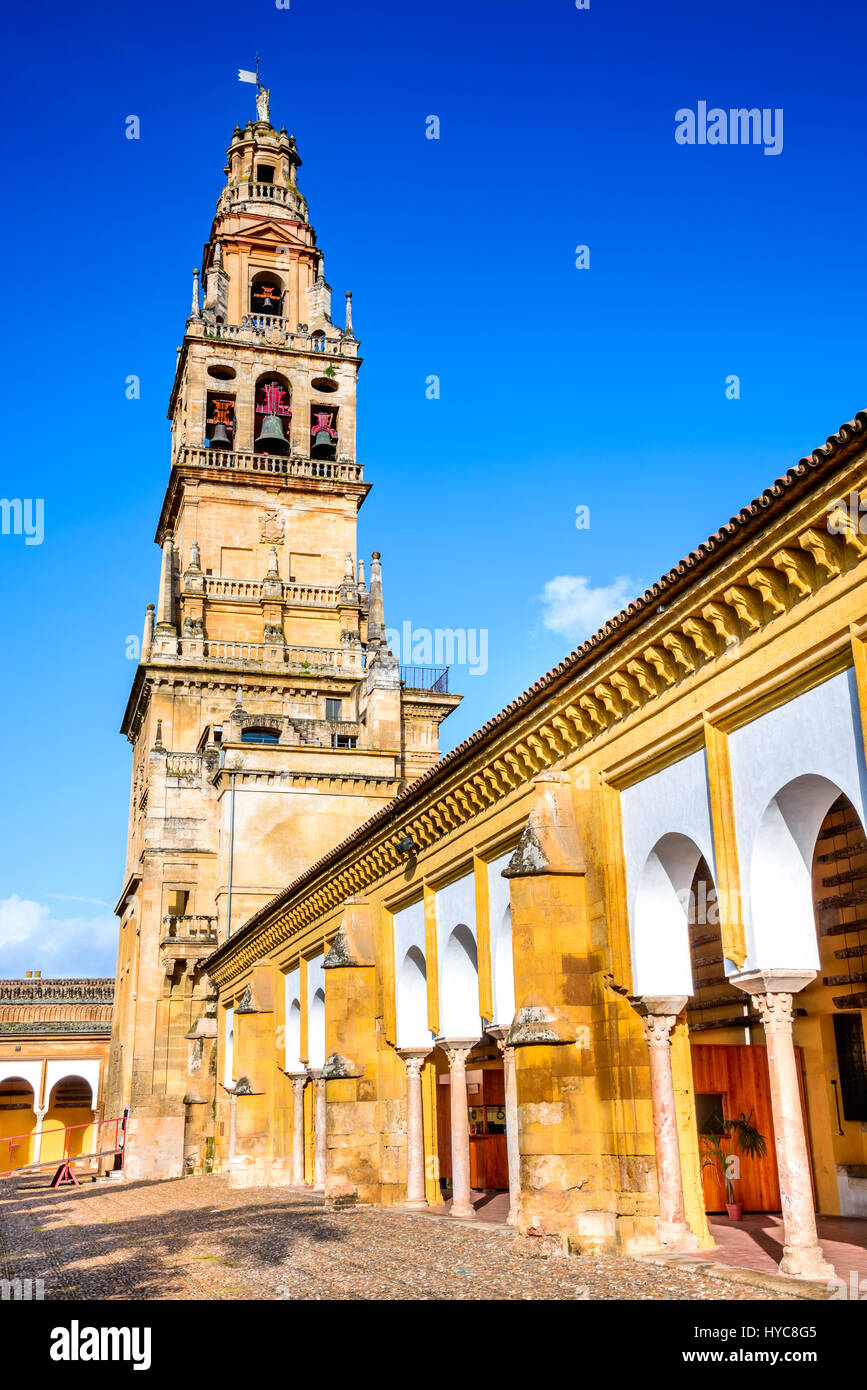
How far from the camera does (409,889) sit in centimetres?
2031

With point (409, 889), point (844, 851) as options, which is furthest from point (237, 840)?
point (844, 851)

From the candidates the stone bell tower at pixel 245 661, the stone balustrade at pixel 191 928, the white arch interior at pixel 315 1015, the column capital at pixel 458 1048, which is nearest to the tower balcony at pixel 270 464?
the stone bell tower at pixel 245 661

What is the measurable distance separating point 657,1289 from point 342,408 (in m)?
42.7

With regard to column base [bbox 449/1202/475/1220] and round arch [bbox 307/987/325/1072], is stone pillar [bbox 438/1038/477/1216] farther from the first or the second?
round arch [bbox 307/987/325/1072]

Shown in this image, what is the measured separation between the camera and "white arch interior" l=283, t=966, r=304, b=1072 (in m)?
27.2

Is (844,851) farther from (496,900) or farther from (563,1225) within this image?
(563,1225)

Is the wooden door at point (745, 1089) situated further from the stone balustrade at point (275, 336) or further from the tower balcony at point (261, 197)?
the tower balcony at point (261, 197)

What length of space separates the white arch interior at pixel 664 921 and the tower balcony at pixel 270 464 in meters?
35.7

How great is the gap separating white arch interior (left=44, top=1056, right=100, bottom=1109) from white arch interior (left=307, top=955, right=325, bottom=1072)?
111ft

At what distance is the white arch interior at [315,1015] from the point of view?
26.0m

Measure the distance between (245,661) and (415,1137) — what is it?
25258mm

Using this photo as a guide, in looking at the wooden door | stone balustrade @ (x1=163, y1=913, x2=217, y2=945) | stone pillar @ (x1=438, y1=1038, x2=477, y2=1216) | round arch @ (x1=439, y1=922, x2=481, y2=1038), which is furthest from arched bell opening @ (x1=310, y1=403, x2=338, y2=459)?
the wooden door

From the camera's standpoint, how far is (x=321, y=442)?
1906 inches
